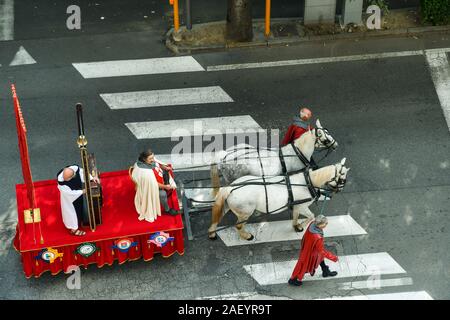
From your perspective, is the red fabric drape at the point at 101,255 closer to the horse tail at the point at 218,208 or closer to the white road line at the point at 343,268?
the horse tail at the point at 218,208

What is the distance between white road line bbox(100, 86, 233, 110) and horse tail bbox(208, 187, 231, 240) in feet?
13.7

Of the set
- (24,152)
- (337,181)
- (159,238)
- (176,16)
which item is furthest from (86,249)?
(176,16)

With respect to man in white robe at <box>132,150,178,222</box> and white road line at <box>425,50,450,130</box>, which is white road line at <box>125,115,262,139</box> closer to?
man in white robe at <box>132,150,178,222</box>

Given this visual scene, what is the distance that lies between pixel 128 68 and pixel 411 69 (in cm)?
669

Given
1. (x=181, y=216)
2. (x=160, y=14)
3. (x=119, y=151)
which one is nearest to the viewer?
(x=181, y=216)

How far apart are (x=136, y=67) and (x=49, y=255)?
668 centimetres

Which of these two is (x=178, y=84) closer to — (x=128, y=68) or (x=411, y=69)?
(x=128, y=68)

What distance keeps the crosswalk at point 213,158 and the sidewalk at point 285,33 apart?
631 mm

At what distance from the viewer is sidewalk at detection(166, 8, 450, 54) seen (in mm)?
18203

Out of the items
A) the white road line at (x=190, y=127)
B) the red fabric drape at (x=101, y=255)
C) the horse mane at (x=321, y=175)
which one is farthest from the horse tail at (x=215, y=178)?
the white road line at (x=190, y=127)

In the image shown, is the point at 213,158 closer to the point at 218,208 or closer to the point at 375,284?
the point at 218,208

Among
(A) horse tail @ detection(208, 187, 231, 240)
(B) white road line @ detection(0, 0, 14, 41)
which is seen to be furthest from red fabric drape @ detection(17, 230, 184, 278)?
(B) white road line @ detection(0, 0, 14, 41)

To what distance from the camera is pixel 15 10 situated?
1962 cm
